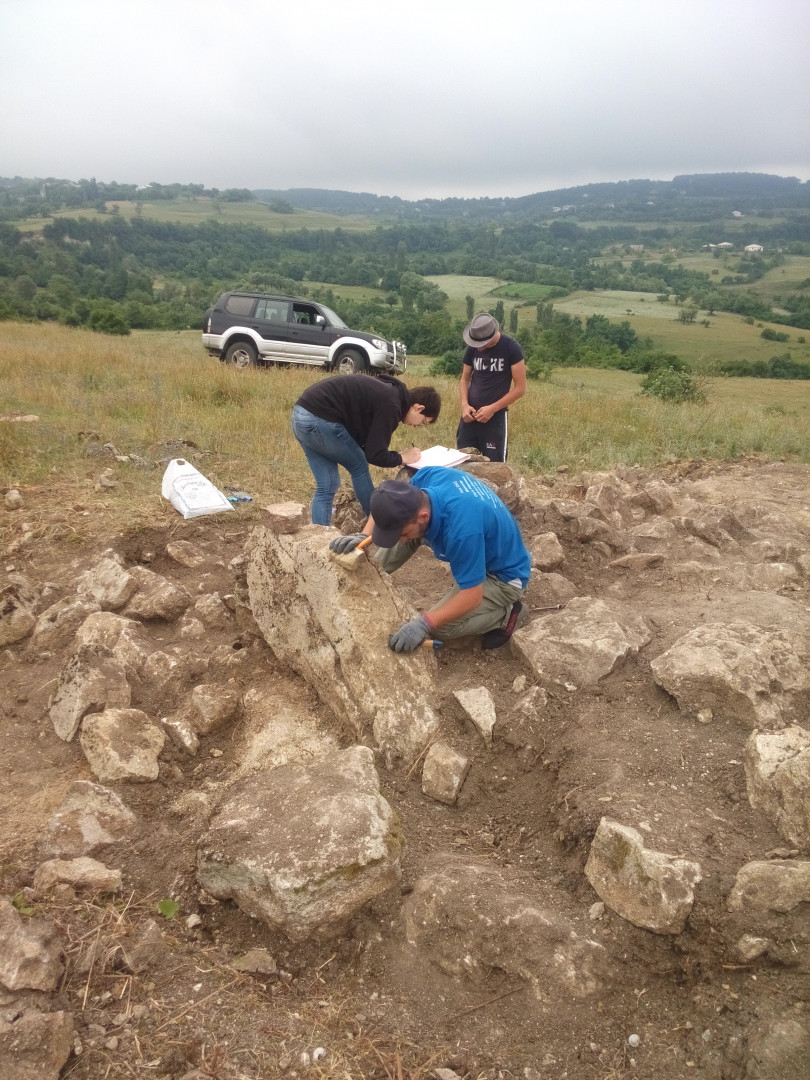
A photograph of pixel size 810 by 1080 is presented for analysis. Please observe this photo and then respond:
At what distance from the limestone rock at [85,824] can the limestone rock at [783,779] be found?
2381mm

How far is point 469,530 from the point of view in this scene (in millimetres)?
3125

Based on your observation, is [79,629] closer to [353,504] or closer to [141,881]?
[141,881]

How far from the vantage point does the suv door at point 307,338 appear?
1442 centimetres

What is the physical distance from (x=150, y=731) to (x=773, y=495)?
6095 millimetres

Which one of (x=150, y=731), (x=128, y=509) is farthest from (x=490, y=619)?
(x=128, y=509)

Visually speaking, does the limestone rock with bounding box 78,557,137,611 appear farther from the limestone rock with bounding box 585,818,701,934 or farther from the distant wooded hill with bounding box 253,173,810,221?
the distant wooded hill with bounding box 253,173,810,221

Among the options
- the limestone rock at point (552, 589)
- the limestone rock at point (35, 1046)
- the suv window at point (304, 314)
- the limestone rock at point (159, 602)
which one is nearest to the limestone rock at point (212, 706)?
the limestone rock at point (159, 602)

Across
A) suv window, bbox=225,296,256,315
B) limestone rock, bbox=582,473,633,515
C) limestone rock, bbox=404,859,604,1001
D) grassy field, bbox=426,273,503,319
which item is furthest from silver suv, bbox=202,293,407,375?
grassy field, bbox=426,273,503,319

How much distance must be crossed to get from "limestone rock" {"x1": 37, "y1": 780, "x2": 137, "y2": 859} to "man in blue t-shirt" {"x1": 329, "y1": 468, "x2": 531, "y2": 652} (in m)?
1.31

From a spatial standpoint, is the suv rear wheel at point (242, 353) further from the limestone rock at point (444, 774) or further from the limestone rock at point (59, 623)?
the limestone rock at point (444, 774)

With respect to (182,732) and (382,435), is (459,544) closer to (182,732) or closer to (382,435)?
(382,435)

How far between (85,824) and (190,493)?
347 centimetres

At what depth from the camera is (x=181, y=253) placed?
6194cm

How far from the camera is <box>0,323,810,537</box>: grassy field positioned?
6477mm
